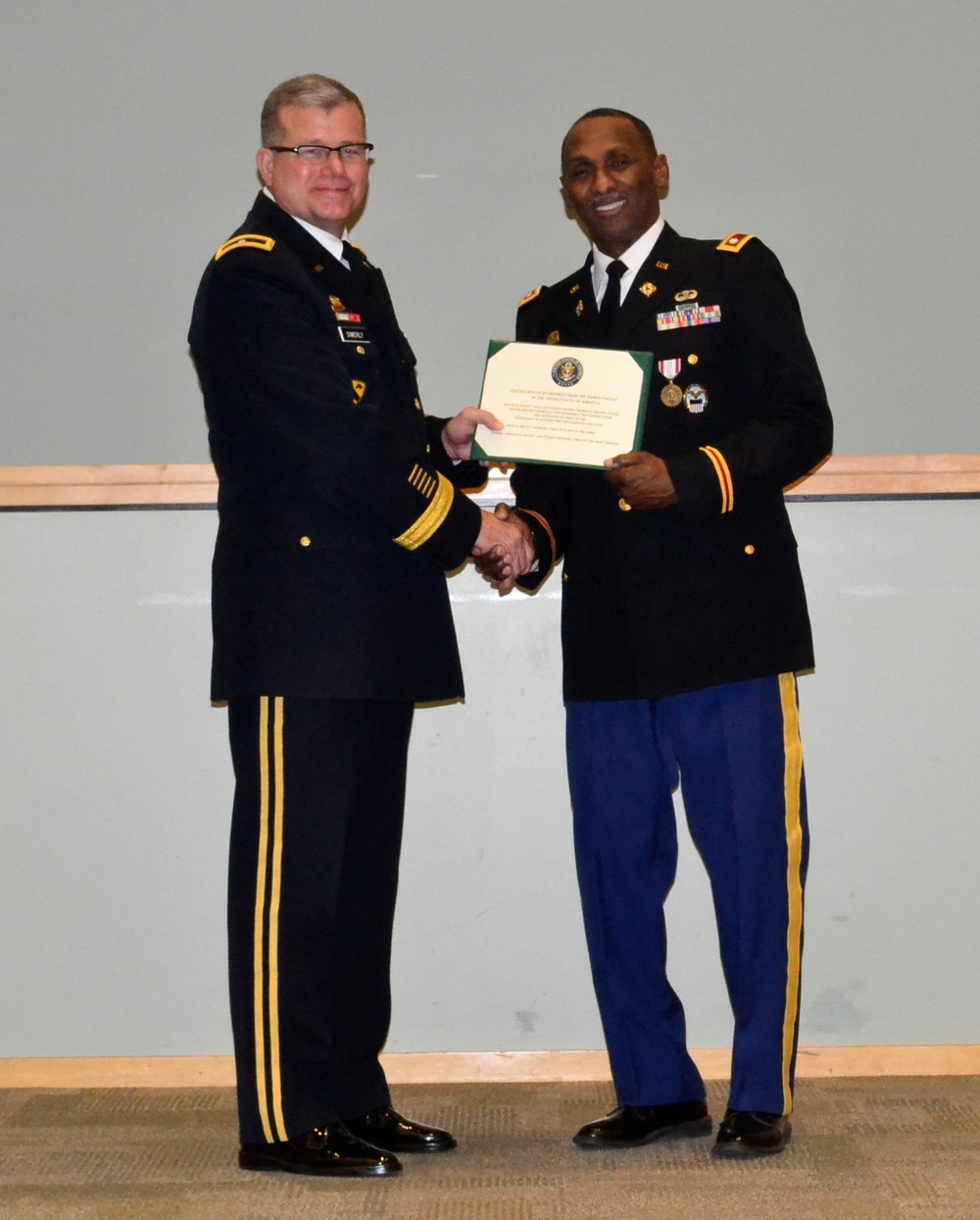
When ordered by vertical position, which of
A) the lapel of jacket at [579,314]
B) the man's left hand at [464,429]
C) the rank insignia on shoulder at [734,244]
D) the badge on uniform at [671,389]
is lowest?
the man's left hand at [464,429]

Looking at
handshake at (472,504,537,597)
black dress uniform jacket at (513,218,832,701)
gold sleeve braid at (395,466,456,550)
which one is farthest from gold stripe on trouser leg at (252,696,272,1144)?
black dress uniform jacket at (513,218,832,701)

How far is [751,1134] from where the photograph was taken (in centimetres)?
238

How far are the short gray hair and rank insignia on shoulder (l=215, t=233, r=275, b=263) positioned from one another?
0.19 meters

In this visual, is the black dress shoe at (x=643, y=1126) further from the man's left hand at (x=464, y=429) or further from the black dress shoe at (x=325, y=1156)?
the man's left hand at (x=464, y=429)

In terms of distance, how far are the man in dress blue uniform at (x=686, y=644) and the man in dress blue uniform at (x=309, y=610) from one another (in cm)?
28

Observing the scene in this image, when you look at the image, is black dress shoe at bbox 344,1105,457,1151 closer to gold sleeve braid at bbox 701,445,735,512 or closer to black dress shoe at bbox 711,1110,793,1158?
black dress shoe at bbox 711,1110,793,1158

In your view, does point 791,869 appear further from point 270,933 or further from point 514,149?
point 514,149

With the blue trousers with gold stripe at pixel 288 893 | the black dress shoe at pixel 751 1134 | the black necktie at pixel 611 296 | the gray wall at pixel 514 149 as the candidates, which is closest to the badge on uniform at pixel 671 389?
the black necktie at pixel 611 296

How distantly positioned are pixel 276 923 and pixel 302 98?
1387 mm

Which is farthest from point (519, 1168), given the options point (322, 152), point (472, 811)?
point (322, 152)

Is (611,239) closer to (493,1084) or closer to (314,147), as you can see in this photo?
(314,147)

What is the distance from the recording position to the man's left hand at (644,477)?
2.38 meters

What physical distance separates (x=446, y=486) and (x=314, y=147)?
0.61 meters

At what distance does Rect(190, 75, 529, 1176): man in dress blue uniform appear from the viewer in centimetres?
231
